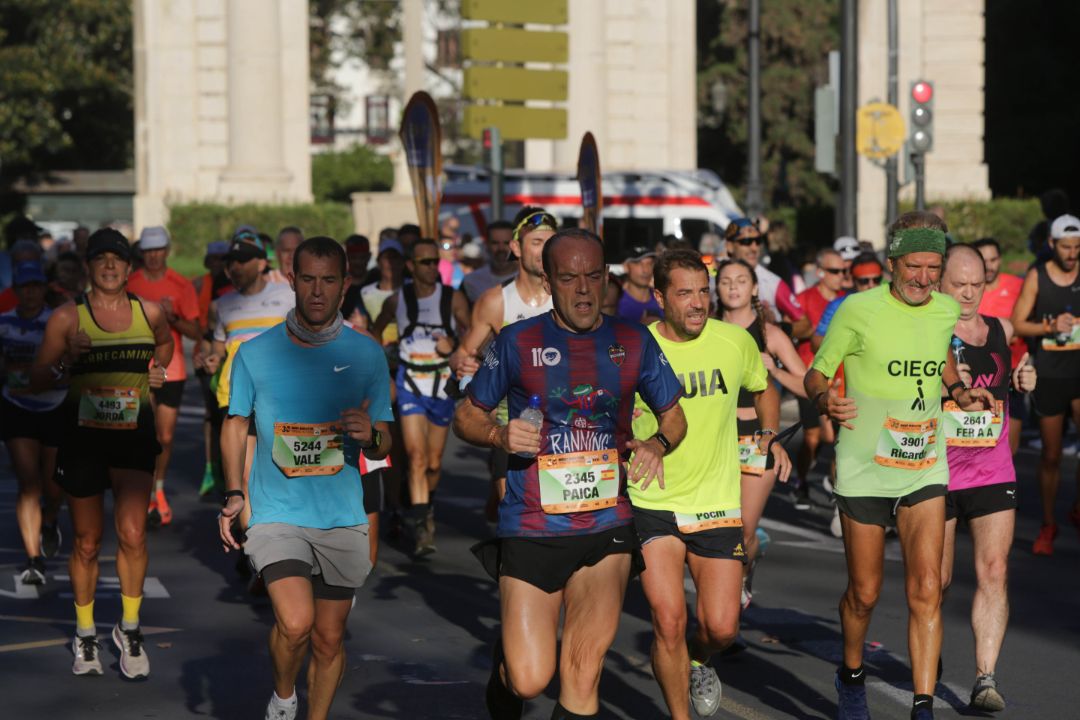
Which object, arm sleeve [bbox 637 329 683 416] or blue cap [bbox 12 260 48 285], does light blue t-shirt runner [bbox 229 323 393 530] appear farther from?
blue cap [bbox 12 260 48 285]

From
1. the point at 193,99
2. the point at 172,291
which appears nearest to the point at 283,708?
the point at 172,291

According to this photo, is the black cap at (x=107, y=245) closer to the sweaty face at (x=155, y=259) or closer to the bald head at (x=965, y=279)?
the bald head at (x=965, y=279)

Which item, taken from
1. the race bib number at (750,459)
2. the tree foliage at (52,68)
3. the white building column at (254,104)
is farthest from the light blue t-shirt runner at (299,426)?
the tree foliage at (52,68)

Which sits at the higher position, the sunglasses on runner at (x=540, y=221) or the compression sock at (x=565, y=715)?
the sunglasses on runner at (x=540, y=221)

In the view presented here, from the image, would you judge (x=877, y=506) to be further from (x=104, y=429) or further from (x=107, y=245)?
(x=107, y=245)

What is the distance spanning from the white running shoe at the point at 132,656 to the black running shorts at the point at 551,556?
274cm

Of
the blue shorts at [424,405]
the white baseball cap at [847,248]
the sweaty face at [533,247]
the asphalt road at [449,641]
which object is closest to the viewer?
the asphalt road at [449,641]

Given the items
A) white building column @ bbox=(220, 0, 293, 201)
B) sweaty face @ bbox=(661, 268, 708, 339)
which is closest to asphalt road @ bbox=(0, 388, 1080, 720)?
sweaty face @ bbox=(661, 268, 708, 339)

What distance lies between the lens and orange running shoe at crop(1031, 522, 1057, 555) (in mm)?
12289

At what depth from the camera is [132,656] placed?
8664 millimetres

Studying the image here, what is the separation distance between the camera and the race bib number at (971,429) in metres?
8.34

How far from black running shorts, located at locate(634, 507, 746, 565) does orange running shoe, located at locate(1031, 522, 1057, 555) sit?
17.6 feet

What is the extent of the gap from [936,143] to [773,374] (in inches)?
1335

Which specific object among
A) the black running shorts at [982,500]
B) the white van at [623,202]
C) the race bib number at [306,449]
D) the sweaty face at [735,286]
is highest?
the white van at [623,202]
